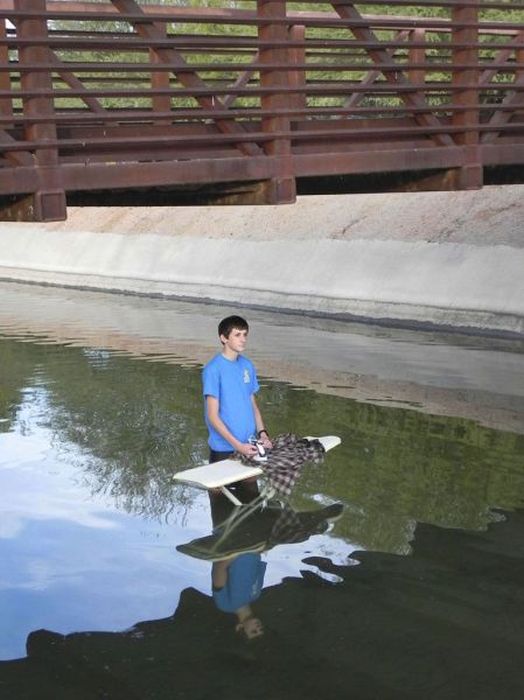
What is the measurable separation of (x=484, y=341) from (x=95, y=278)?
16675mm

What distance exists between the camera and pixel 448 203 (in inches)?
1242

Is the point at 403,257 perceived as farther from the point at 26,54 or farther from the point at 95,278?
the point at 26,54

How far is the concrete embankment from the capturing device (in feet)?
80.3

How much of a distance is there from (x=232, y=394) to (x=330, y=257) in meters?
19.8

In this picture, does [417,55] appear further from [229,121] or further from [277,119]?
[229,121]

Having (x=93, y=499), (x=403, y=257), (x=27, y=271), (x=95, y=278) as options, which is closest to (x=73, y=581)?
(x=93, y=499)

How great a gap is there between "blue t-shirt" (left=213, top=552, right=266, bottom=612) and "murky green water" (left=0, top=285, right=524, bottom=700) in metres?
0.09

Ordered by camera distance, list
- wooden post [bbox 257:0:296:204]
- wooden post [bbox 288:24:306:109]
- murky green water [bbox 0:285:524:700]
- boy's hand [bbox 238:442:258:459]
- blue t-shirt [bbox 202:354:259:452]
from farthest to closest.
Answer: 1. wooden post [bbox 288:24:306:109]
2. wooden post [bbox 257:0:296:204]
3. blue t-shirt [bbox 202:354:259:452]
4. boy's hand [bbox 238:442:258:459]
5. murky green water [bbox 0:285:524:700]

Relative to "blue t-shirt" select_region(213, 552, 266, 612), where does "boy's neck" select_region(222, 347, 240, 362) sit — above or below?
above

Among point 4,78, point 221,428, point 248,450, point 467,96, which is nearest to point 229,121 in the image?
point 4,78

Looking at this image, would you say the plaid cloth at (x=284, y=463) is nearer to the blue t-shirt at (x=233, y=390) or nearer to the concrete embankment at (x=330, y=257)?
the blue t-shirt at (x=233, y=390)

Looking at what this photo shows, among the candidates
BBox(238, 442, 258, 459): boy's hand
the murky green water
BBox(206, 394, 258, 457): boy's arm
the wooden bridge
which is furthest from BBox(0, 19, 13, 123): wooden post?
BBox(238, 442, 258, 459): boy's hand

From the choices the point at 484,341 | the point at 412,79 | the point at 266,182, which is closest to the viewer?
the point at 266,182

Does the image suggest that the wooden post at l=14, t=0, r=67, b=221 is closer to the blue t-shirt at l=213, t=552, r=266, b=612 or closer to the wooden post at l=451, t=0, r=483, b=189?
the blue t-shirt at l=213, t=552, r=266, b=612
